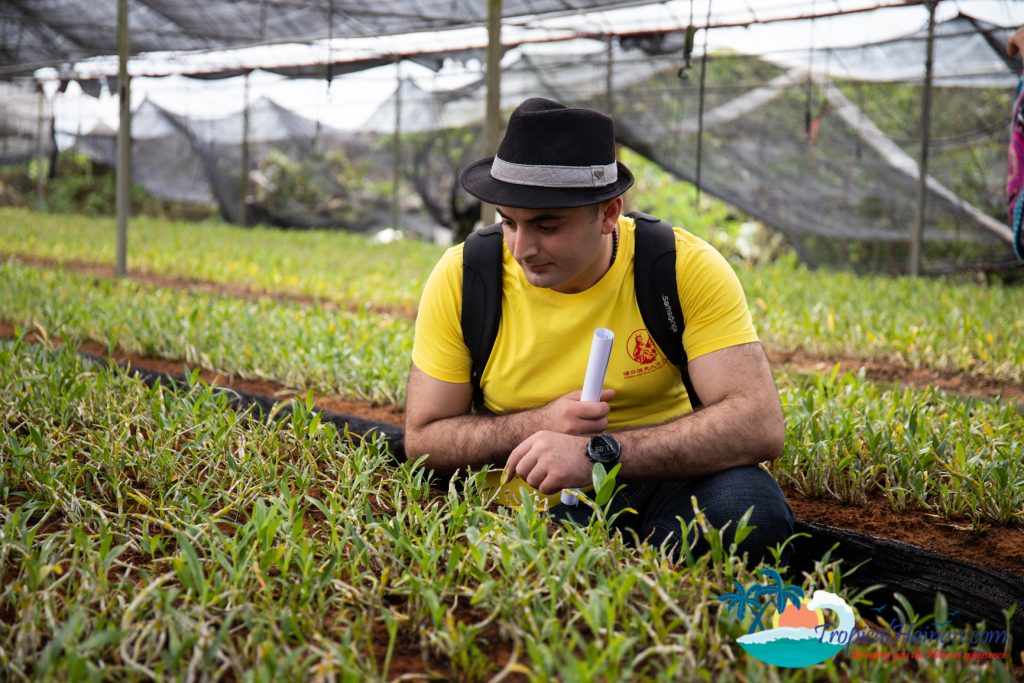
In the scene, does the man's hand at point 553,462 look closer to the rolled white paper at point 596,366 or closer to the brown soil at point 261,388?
the rolled white paper at point 596,366

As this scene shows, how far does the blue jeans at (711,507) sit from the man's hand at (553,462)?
9 centimetres

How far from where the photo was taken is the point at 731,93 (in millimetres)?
10008

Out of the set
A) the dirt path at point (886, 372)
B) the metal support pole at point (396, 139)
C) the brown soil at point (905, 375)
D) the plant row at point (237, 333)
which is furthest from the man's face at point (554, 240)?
the metal support pole at point (396, 139)

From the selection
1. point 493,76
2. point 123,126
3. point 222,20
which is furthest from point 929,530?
point 222,20

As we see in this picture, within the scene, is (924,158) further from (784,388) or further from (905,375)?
(784,388)

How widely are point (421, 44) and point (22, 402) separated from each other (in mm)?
11435

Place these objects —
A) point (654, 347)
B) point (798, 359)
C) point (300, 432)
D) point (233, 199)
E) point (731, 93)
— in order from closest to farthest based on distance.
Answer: point (654, 347) < point (300, 432) < point (798, 359) < point (731, 93) < point (233, 199)

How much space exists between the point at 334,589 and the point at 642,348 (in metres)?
1.05

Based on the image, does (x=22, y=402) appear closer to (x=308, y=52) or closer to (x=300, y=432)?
(x=300, y=432)

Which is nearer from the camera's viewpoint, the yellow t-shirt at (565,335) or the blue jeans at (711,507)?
the blue jeans at (711,507)

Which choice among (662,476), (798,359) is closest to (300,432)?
(662,476)

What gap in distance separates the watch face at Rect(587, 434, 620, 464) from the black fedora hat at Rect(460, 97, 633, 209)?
54 centimetres

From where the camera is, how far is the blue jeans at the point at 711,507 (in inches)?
82.4

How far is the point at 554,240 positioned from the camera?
219 cm
